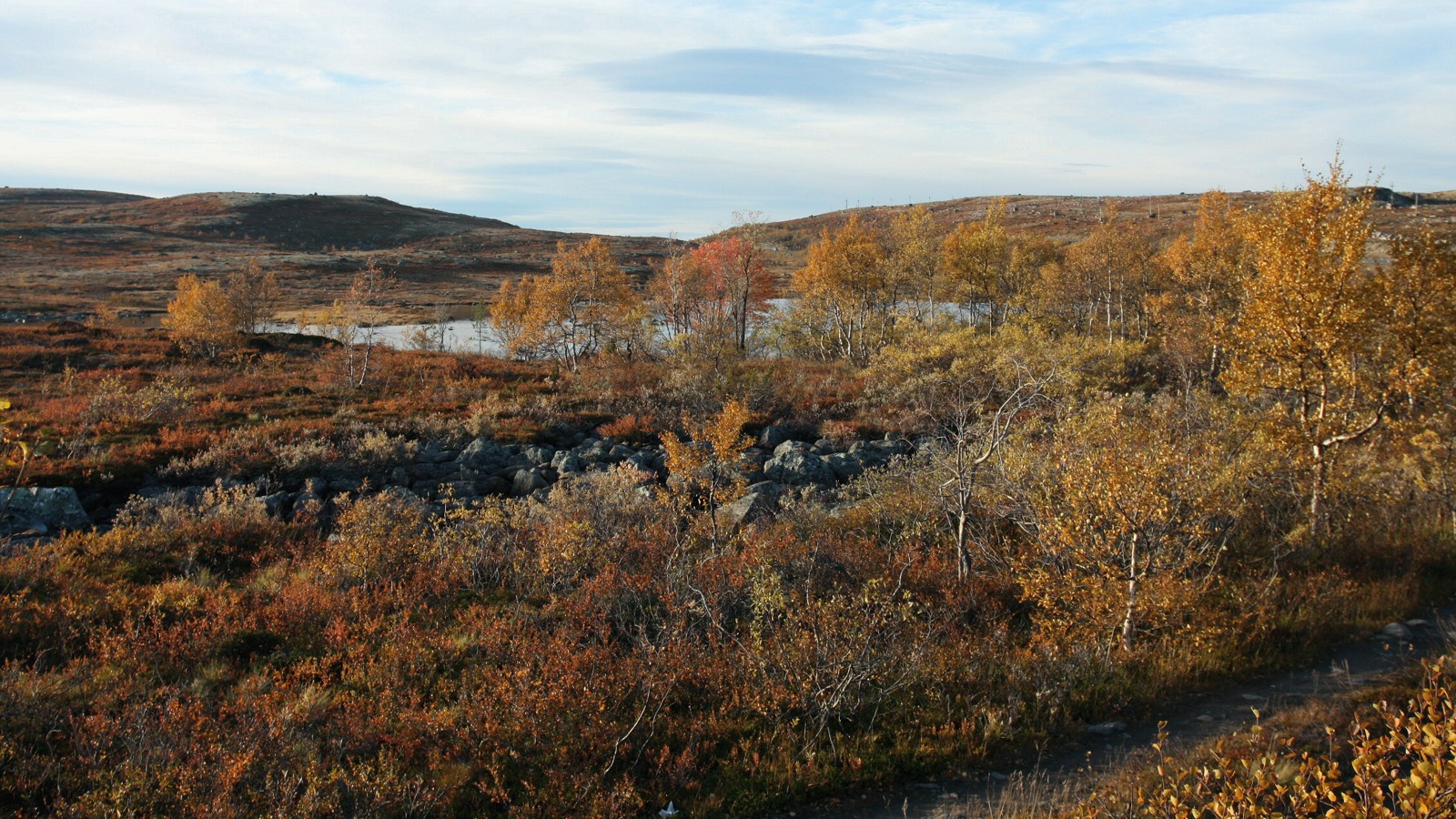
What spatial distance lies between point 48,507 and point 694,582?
10668 mm

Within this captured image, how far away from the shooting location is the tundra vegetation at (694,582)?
5.39m

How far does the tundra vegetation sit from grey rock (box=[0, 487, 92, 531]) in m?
0.53

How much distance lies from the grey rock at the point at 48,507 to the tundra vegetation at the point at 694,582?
1.73 ft

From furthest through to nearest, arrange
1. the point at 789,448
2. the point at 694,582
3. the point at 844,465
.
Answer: the point at 789,448
the point at 844,465
the point at 694,582

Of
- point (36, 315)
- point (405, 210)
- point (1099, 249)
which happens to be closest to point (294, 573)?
point (1099, 249)

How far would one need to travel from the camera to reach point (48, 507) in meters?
11.9

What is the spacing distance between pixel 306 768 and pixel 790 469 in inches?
529

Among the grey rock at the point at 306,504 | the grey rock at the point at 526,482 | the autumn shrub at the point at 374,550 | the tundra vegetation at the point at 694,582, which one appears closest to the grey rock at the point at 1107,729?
the tundra vegetation at the point at 694,582

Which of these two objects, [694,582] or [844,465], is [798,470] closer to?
[844,465]

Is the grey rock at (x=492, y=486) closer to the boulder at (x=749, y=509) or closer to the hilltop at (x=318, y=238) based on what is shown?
the boulder at (x=749, y=509)

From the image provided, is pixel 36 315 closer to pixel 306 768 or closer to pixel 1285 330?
pixel 306 768

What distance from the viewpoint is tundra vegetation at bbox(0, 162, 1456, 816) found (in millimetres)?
5395

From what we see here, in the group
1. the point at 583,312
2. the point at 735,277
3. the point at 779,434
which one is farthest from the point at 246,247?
the point at 779,434

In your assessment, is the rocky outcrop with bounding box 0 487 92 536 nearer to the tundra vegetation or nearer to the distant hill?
the tundra vegetation
